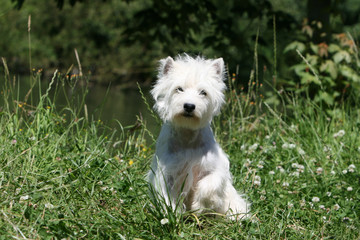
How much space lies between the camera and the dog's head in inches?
141

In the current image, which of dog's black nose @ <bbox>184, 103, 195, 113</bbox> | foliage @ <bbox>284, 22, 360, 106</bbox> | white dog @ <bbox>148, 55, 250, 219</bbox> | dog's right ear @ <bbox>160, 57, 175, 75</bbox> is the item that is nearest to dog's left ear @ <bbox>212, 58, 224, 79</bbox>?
white dog @ <bbox>148, 55, 250, 219</bbox>

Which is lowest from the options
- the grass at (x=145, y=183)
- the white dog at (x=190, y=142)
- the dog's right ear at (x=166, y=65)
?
the grass at (x=145, y=183)

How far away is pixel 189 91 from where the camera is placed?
3.63 m

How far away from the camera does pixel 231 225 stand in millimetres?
3570

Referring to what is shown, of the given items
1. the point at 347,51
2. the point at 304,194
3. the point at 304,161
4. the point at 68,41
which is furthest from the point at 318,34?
the point at 68,41

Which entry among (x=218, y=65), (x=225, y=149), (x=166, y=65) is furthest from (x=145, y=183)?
(x=225, y=149)

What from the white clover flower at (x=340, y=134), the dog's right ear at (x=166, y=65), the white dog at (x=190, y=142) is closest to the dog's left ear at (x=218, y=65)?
the white dog at (x=190, y=142)

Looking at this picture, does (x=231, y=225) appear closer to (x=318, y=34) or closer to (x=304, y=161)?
(x=304, y=161)

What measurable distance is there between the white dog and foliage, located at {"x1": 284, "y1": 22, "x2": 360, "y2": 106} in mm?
3113

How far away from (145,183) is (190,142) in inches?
Answer: 26.5

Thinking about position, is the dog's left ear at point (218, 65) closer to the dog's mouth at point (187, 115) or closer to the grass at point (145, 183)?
the dog's mouth at point (187, 115)

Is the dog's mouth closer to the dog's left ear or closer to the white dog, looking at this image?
the white dog

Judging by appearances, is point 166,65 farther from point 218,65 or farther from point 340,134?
point 340,134

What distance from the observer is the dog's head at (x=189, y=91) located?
3570 millimetres
